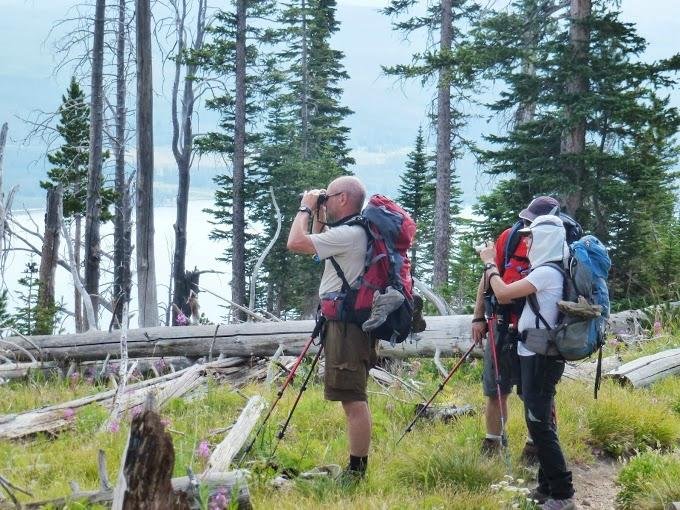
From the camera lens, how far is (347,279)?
5.06 metres

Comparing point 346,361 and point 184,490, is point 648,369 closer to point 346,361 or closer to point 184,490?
point 346,361

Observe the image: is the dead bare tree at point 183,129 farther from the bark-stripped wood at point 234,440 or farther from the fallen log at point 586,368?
the bark-stripped wood at point 234,440

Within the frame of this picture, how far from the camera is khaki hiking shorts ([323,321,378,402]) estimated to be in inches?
197

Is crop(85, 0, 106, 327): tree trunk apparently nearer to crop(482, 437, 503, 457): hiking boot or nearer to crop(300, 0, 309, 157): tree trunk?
crop(482, 437, 503, 457): hiking boot

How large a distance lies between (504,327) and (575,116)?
11058 mm

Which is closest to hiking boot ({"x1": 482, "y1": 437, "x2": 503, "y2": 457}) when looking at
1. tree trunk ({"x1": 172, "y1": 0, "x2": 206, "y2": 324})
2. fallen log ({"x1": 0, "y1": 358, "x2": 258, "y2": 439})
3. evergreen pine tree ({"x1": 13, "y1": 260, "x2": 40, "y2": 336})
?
fallen log ({"x1": 0, "y1": 358, "x2": 258, "y2": 439})

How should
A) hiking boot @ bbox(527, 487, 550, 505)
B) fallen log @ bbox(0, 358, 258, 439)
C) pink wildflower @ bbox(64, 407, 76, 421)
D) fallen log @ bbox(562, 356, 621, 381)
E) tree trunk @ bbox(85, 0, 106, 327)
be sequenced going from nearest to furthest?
hiking boot @ bbox(527, 487, 550, 505), fallen log @ bbox(0, 358, 258, 439), pink wildflower @ bbox(64, 407, 76, 421), fallen log @ bbox(562, 356, 621, 381), tree trunk @ bbox(85, 0, 106, 327)

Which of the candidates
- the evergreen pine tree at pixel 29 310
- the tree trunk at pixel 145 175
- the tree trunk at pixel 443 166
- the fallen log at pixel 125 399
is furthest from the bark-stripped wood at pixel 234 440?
the tree trunk at pixel 443 166

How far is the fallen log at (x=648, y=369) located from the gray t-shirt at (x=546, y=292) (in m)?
3.90

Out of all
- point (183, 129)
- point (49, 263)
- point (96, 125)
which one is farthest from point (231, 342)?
point (183, 129)

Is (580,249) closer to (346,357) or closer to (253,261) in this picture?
(346,357)

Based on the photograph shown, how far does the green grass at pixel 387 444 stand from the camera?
4863 mm

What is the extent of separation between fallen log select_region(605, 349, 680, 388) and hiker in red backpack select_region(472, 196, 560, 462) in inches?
110

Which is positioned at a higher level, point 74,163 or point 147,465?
point 74,163
